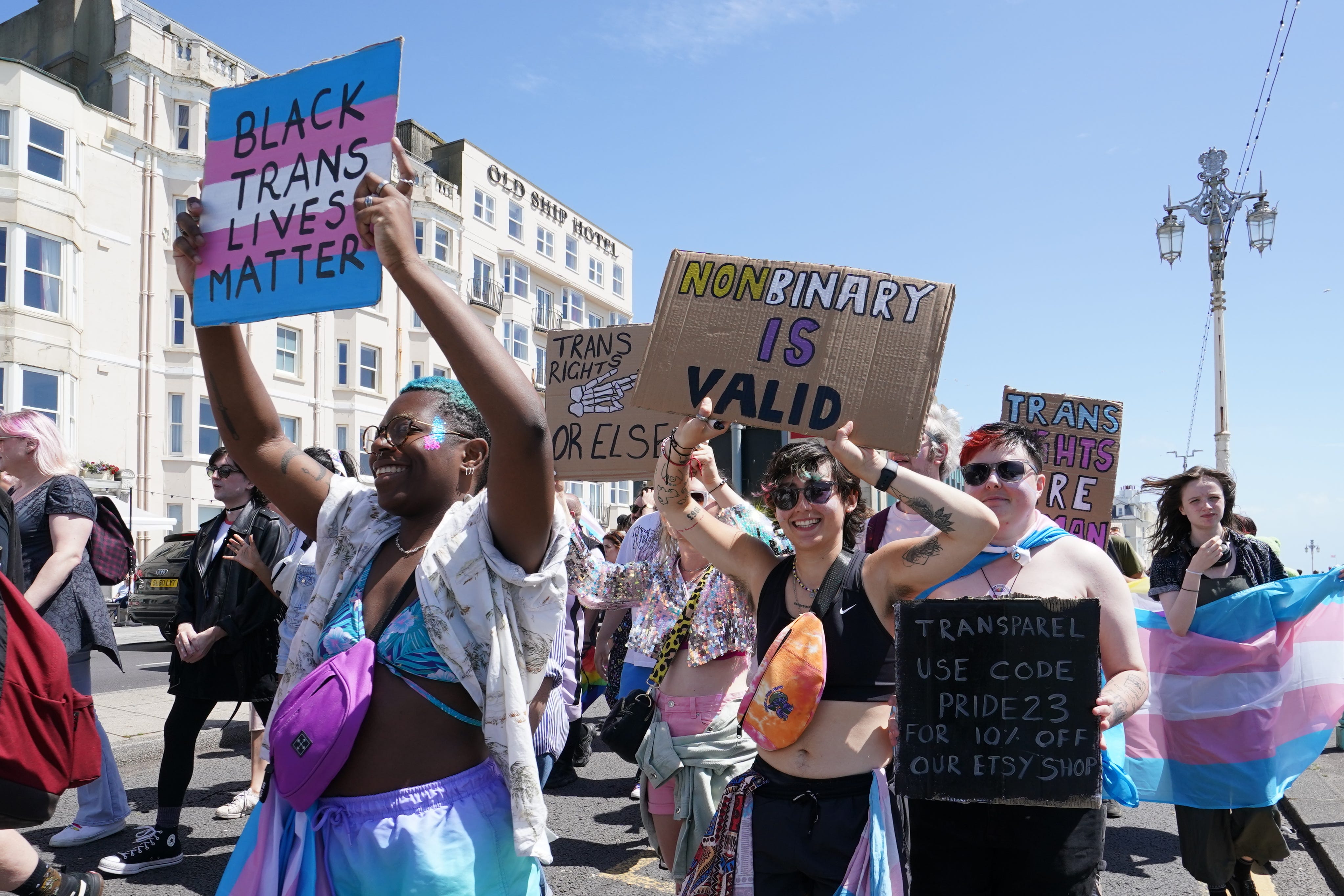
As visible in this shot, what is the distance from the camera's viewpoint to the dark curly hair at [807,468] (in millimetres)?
3186

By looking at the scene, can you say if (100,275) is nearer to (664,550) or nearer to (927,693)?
(664,550)

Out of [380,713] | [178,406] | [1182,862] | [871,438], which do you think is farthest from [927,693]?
[178,406]

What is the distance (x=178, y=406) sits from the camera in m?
25.2

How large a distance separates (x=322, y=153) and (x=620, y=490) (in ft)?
147

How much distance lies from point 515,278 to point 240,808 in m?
35.8

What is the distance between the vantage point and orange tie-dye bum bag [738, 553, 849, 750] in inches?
111

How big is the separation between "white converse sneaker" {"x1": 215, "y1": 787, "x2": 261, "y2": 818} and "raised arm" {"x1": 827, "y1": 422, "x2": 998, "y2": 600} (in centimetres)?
443

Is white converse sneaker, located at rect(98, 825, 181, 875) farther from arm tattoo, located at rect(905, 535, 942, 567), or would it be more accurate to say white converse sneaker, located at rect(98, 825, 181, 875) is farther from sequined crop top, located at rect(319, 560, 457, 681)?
arm tattoo, located at rect(905, 535, 942, 567)

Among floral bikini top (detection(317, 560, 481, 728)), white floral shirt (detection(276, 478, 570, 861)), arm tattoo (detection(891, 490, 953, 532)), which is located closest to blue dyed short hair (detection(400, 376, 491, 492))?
white floral shirt (detection(276, 478, 570, 861))

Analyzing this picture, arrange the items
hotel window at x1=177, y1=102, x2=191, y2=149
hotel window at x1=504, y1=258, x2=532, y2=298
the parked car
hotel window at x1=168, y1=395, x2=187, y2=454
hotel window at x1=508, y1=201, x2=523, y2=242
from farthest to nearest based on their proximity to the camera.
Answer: hotel window at x1=508, y1=201, x2=523, y2=242
hotel window at x1=504, y1=258, x2=532, y2=298
hotel window at x1=177, y1=102, x2=191, y2=149
hotel window at x1=168, y1=395, x2=187, y2=454
the parked car

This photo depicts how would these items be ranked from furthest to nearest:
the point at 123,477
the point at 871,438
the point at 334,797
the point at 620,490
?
1. the point at 620,490
2. the point at 123,477
3. the point at 871,438
4. the point at 334,797

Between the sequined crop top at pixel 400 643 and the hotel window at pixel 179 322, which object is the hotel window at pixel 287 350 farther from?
the sequined crop top at pixel 400 643

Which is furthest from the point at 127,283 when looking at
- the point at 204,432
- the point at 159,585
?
the point at 159,585

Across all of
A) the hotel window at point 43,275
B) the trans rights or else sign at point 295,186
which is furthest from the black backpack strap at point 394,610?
the hotel window at point 43,275
